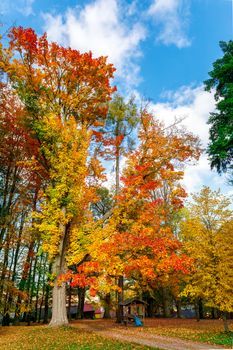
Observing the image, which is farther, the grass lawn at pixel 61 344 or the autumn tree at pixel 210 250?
the autumn tree at pixel 210 250

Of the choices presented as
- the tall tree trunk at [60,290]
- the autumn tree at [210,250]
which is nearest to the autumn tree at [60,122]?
the tall tree trunk at [60,290]

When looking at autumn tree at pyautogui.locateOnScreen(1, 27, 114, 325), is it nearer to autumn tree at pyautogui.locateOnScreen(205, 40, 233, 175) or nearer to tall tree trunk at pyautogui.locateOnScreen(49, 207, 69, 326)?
tall tree trunk at pyautogui.locateOnScreen(49, 207, 69, 326)

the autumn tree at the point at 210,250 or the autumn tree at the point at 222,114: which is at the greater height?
the autumn tree at the point at 222,114

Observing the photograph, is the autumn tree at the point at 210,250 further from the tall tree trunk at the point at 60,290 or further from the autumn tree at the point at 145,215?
the tall tree trunk at the point at 60,290

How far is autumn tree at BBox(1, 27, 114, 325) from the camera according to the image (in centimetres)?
1579

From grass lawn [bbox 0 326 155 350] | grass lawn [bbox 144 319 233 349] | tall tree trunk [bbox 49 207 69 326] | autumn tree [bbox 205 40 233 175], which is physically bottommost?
grass lawn [bbox 144 319 233 349]

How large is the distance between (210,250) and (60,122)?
11.2 m

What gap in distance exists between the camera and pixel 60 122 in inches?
675

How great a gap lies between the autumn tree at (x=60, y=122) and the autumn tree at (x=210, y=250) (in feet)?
19.5

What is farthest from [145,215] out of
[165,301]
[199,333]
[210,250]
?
[165,301]

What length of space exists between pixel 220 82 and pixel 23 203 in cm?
1805

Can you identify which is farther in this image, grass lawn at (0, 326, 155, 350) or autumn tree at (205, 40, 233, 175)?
autumn tree at (205, 40, 233, 175)

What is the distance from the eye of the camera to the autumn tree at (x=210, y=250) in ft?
46.0

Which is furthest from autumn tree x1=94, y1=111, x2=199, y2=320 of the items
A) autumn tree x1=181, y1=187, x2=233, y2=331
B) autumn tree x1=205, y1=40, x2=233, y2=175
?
autumn tree x1=205, y1=40, x2=233, y2=175
